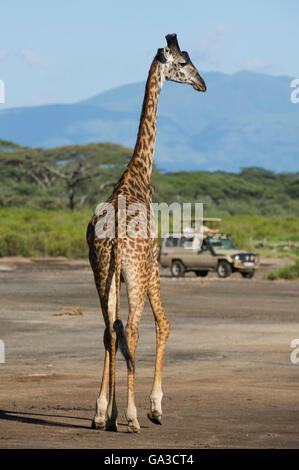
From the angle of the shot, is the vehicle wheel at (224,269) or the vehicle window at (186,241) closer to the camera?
the vehicle wheel at (224,269)

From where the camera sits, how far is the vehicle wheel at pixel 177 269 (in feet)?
130

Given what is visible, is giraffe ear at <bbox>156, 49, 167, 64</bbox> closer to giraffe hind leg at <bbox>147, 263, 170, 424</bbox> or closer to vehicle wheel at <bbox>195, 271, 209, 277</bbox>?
giraffe hind leg at <bbox>147, 263, 170, 424</bbox>

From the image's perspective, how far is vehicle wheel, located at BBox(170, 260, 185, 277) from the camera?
1559 inches

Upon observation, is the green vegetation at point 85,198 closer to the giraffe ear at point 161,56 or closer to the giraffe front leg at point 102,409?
the giraffe ear at point 161,56

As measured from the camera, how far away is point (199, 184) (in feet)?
374

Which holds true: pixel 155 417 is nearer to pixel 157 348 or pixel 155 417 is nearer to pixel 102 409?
pixel 102 409

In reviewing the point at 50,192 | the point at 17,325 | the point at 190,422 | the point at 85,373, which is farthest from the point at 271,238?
the point at 190,422

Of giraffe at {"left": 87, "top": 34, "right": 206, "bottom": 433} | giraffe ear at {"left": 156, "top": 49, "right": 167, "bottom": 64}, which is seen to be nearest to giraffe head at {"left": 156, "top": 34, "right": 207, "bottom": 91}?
giraffe ear at {"left": 156, "top": 49, "right": 167, "bottom": 64}

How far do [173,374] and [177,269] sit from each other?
1025 inches

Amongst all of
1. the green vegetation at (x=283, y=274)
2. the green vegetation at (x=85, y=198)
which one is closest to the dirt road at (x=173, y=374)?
the green vegetation at (x=283, y=274)

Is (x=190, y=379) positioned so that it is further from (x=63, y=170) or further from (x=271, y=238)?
(x=63, y=170)

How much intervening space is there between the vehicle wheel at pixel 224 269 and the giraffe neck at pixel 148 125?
91.5 ft

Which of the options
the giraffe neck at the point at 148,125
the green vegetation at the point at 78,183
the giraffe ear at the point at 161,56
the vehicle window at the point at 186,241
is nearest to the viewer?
the giraffe neck at the point at 148,125

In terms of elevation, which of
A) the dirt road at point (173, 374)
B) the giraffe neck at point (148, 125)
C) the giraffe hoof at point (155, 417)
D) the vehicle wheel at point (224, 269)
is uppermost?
the giraffe neck at point (148, 125)
